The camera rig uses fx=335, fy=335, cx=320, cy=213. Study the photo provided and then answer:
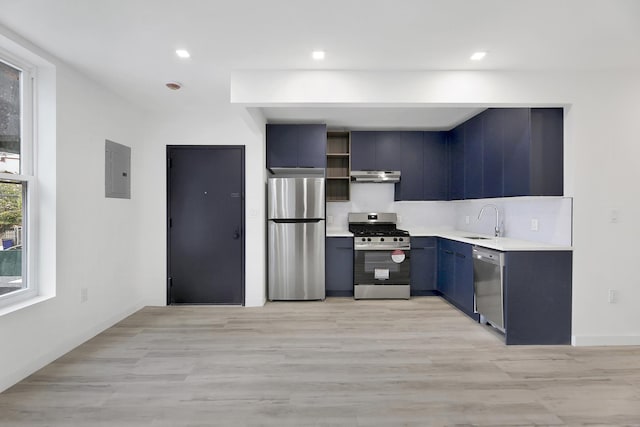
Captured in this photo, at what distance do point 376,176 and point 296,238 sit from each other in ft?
4.88

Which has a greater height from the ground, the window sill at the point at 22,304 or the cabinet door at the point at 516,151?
the cabinet door at the point at 516,151

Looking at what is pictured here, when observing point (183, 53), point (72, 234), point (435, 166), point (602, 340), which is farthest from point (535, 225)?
point (72, 234)

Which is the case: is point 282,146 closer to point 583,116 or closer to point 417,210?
A: point 417,210

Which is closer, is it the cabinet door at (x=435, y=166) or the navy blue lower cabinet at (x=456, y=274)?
the navy blue lower cabinet at (x=456, y=274)

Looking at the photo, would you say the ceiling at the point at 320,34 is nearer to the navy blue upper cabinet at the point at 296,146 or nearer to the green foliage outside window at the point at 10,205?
the green foliage outside window at the point at 10,205

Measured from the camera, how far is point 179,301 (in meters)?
4.22

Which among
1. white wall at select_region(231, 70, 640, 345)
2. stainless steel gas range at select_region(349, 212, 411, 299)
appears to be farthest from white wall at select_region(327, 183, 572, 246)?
white wall at select_region(231, 70, 640, 345)

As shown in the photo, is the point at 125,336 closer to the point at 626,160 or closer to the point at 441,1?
the point at 441,1

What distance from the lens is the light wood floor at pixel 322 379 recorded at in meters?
2.00

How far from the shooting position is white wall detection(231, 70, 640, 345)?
294 centimetres

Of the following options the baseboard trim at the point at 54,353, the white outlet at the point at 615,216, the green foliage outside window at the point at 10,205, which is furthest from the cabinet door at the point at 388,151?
the green foliage outside window at the point at 10,205

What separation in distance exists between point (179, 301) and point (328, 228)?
2.28 meters

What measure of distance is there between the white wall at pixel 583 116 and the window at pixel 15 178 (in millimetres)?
1617

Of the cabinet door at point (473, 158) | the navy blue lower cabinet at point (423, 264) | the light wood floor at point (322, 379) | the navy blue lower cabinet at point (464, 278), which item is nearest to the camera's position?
the light wood floor at point (322, 379)
